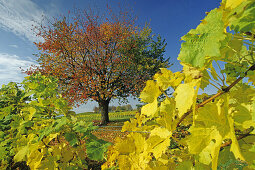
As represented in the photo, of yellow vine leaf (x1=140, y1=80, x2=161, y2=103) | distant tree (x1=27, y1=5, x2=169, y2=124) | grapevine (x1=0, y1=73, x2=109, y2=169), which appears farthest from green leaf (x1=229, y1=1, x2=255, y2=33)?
distant tree (x1=27, y1=5, x2=169, y2=124)

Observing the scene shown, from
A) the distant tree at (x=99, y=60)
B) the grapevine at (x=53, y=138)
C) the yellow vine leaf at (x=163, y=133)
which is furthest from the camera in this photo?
the distant tree at (x=99, y=60)

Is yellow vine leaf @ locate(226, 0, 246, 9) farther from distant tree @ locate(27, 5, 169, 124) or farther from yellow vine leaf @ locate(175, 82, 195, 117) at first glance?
distant tree @ locate(27, 5, 169, 124)

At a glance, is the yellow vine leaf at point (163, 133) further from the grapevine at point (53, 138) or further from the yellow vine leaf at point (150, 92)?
the grapevine at point (53, 138)

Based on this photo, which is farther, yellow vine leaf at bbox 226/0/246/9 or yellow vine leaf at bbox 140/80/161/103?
yellow vine leaf at bbox 140/80/161/103

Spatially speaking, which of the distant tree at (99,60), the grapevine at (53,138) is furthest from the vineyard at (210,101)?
the distant tree at (99,60)

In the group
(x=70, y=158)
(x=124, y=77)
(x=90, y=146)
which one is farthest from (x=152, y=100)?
(x=124, y=77)

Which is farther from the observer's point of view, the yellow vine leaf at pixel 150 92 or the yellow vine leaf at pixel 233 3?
the yellow vine leaf at pixel 150 92

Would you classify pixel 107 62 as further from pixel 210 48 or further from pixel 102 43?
pixel 210 48

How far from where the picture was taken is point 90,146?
1108 mm

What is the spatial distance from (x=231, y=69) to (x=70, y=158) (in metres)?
1.72

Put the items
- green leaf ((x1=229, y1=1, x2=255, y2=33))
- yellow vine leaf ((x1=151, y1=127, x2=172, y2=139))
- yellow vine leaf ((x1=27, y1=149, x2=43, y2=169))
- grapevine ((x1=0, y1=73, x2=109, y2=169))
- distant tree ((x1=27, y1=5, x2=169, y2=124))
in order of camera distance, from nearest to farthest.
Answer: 1. green leaf ((x1=229, y1=1, x2=255, y2=33))
2. yellow vine leaf ((x1=151, y1=127, x2=172, y2=139))
3. grapevine ((x1=0, y1=73, x2=109, y2=169))
4. yellow vine leaf ((x1=27, y1=149, x2=43, y2=169))
5. distant tree ((x1=27, y1=5, x2=169, y2=124))

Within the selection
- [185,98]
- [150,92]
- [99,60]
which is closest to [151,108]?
[150,92]

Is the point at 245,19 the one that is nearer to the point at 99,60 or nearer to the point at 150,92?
the point at 150,92

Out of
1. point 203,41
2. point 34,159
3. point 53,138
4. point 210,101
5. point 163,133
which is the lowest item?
point 34,159
